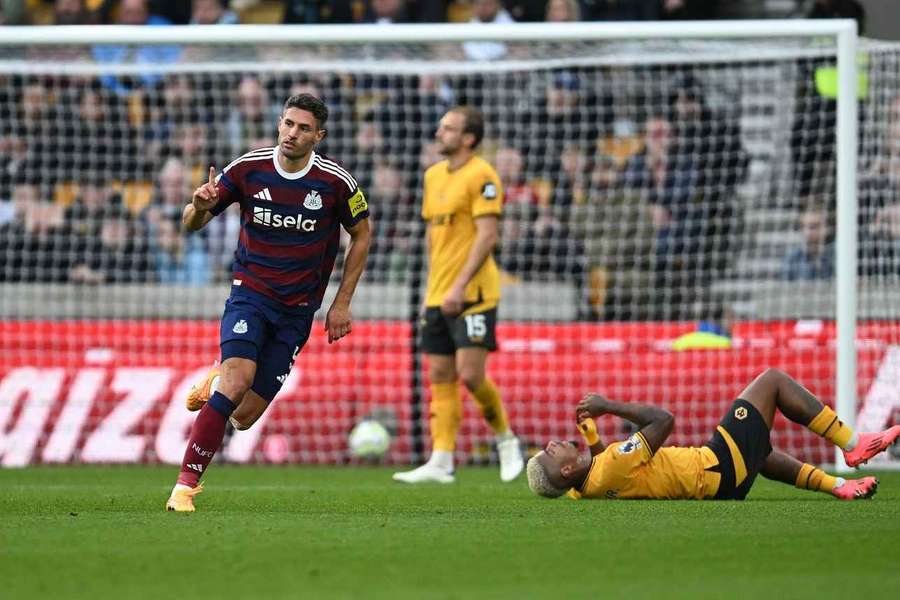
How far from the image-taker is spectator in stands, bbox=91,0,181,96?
564 inches

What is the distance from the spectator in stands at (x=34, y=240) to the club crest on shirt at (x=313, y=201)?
22.7 feet

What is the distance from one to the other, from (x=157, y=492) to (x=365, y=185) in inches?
232

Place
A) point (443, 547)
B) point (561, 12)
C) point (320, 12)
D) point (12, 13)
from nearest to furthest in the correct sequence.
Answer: point (443, 547) < point (561, 12) < point (320, 12) < point (12, 13)

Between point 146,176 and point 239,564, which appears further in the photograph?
point 146,176

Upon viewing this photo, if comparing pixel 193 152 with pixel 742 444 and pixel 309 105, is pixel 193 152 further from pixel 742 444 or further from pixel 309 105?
pixel 742 444

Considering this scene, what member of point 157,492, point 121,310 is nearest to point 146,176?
point 121,310

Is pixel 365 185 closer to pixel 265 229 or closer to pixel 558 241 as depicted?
pixel 558 241

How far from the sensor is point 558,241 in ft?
47.4

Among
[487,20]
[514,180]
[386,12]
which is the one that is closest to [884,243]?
[514,180]

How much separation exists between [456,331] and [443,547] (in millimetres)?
4559

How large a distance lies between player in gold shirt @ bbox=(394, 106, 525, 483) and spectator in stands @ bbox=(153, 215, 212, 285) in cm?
408

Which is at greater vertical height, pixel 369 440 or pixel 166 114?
pixel 166 114

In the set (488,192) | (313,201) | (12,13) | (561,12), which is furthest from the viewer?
(12,13)

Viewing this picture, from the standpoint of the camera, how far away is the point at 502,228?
14.8m
